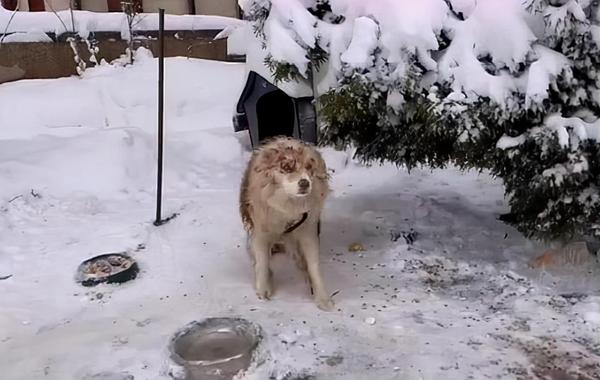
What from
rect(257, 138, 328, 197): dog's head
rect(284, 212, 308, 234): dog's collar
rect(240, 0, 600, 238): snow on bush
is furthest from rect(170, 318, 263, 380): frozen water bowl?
rect(240, 0, 600, 238): snow on bush

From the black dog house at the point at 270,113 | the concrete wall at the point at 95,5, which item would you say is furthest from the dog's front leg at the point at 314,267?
the concrete wall at the point at 95,5

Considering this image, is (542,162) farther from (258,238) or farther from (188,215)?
(188,215)

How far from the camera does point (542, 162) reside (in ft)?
10.8

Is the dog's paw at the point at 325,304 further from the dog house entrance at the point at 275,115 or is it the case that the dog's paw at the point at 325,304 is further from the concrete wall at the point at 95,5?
the concrete wall at the point at 95,5

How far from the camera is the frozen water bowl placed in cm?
294

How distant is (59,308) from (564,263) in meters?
2.58

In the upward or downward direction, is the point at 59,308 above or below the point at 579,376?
below

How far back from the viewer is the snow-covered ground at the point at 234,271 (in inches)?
120

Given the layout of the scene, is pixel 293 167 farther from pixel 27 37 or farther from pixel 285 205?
pixel 27 37

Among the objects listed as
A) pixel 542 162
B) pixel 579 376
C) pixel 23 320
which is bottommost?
pixel 23 320

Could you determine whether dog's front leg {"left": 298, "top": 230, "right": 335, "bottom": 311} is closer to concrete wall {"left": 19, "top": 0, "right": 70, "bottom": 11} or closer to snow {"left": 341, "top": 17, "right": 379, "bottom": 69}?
snow {"left": 341, "top": 17, "right": 379, "bottom": 69}

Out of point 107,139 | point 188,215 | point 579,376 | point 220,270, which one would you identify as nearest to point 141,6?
point 107,139

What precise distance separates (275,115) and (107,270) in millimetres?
2203

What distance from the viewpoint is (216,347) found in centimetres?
314
